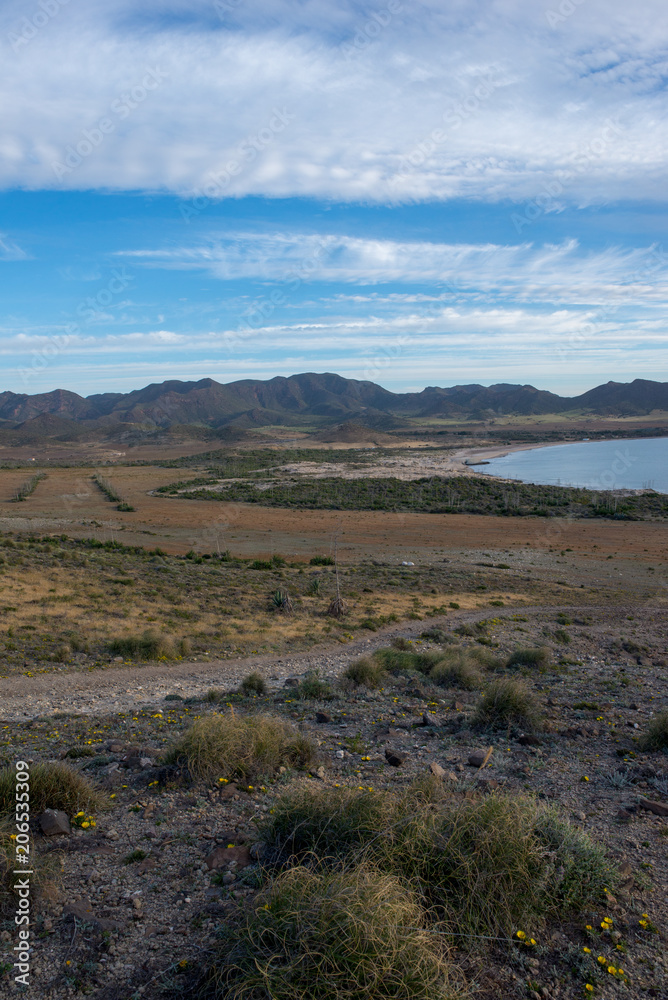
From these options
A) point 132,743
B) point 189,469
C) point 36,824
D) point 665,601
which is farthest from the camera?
point 189,469

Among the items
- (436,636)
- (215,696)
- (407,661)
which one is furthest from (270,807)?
(436,636)

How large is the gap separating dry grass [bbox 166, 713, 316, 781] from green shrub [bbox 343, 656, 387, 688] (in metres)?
4.18

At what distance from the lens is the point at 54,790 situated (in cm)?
527

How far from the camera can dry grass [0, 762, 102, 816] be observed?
16.5 feet

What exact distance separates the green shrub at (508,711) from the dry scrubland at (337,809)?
0.03 m

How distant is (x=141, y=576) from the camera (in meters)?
22.5

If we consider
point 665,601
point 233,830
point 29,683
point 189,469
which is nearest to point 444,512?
A: point 665,601

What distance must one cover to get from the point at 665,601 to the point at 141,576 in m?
20.2

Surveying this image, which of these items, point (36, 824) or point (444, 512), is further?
point (444, 512)

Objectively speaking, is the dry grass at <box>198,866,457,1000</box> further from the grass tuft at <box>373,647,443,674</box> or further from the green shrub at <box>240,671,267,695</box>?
the grass tuft at <box>373,647,443,674</box>

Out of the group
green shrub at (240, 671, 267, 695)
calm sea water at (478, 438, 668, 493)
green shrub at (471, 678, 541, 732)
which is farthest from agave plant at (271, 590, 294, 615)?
calm sea water at (478, 438, 668, 493)

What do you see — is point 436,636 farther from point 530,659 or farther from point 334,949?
point 334,949

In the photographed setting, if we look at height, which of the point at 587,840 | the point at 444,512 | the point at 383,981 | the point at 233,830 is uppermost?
the point at 383,981

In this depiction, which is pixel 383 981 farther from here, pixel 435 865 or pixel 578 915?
pixel 578 915
